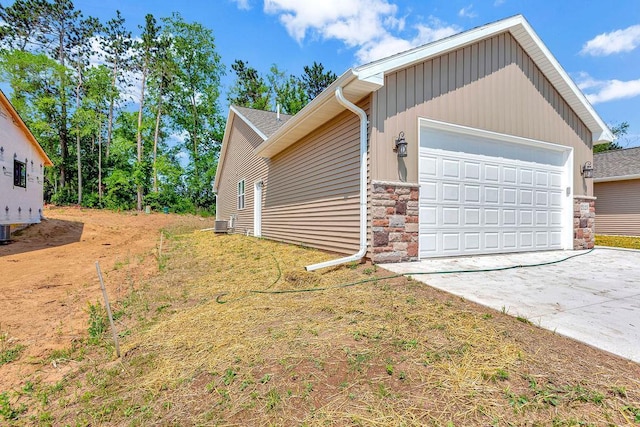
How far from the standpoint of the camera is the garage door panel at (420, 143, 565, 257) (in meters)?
5.38

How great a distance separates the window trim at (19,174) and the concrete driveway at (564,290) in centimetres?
1329

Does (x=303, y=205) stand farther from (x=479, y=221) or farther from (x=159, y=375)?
(x=159, y=375)

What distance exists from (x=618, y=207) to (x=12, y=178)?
2296cm

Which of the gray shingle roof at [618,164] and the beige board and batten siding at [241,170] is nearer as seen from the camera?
the beige board and batten siding at [241,170]

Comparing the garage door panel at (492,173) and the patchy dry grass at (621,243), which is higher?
the garage door panel at (492,173)

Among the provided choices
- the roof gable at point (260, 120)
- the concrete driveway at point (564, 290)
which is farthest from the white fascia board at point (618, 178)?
the roof gable at point (260, 120)

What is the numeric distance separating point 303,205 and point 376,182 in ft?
9.63

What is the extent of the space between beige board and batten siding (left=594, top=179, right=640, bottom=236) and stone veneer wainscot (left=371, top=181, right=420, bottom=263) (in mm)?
12684

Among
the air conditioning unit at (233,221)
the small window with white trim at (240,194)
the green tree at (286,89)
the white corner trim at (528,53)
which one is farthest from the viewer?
the green tree at (286,89)

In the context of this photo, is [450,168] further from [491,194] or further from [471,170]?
[491,194]

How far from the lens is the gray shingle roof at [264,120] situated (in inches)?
414

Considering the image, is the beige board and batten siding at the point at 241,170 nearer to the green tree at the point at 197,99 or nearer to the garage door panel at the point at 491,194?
the garage door panel at the point at 491,194

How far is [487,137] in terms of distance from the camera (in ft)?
19.7

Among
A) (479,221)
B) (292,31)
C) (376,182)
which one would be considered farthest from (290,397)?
(292,31)
